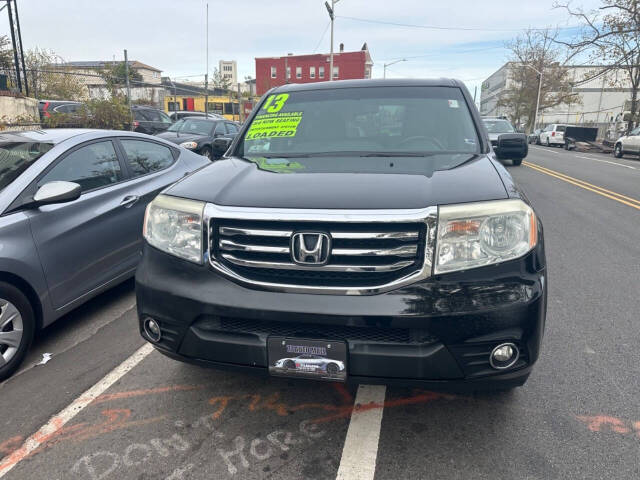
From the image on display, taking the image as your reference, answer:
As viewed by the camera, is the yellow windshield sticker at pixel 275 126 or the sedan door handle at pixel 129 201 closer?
the yellow windshield sticker at pixel 275 126

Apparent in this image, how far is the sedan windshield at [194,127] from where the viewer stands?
1349 cm

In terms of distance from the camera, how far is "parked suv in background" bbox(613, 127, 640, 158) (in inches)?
848

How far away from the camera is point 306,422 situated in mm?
2445

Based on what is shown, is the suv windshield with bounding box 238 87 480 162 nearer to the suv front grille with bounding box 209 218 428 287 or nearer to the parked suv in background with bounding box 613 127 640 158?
the suv front grille with bounding box 209 218 428 287

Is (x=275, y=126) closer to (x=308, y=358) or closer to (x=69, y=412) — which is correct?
(x=308, y=358)

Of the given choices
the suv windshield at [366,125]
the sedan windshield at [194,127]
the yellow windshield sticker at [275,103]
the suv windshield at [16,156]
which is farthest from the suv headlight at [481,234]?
the sedan windshield at [194,127]

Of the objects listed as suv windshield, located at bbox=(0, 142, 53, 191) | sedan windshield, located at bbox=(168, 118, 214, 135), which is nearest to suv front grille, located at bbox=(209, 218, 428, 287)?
suv windshield, located at bbox=(0, 142, 53, 191)

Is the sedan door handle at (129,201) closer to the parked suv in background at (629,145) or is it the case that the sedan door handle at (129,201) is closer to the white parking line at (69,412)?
the white parking line at (69,412)

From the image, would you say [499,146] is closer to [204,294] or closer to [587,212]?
[204,294]

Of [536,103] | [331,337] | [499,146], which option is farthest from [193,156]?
[536,103]

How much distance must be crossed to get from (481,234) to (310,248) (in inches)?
29.3

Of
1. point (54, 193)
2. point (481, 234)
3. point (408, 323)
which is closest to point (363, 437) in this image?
point (408, 323)

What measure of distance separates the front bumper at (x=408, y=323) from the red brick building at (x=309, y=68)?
63988 mm

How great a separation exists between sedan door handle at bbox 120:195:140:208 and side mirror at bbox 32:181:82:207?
693 millimetres
